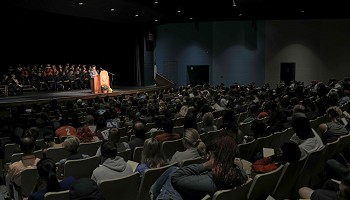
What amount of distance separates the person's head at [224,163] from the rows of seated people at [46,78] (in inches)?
539

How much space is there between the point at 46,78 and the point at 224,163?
1575 cm

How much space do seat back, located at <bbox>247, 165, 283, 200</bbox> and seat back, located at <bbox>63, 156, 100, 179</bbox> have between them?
183cm

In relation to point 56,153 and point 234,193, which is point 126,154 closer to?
point 56,153

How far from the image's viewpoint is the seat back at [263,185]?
300 centimetres

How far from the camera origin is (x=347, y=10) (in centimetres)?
1789

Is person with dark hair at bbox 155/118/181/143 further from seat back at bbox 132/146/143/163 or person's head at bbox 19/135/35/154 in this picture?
person's head at bbox 19/135/35/154

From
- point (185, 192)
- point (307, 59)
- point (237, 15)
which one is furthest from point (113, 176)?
point (307, 59)

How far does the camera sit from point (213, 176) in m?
2.70

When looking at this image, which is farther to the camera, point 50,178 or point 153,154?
point 153,154

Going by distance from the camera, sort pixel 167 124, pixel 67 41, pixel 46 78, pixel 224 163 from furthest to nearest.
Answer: pixel 67 41 → pixel 46 78 → pixel 167 124 → pixel 224 163

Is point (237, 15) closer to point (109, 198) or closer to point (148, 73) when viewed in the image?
point (148, 73)

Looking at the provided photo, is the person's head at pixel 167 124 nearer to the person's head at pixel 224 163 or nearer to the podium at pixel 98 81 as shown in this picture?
the person's head at pixel 224 163

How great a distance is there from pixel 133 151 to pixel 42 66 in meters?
13.8

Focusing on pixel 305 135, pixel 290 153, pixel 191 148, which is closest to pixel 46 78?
pixel 191 148
